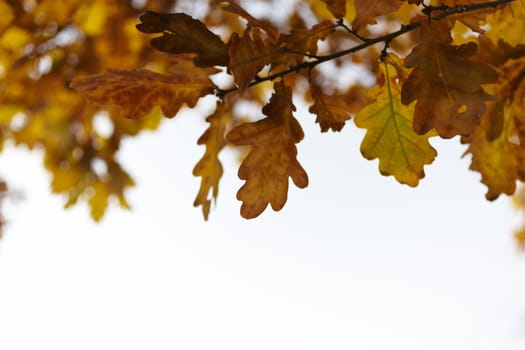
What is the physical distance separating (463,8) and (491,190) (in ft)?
1.47

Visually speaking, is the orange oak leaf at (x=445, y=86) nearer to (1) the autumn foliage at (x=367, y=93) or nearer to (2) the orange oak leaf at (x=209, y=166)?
(1) the autumn foliage at (x=367, y=93)

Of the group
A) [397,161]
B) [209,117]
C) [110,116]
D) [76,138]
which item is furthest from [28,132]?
[397,161]

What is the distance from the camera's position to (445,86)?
3.69 feet

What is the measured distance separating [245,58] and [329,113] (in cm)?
23

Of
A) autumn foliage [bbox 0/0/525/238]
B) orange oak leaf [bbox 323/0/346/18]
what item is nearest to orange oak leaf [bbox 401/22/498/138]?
autumn foliage [bbox 0/0/525/238]

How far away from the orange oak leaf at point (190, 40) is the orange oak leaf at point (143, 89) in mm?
143

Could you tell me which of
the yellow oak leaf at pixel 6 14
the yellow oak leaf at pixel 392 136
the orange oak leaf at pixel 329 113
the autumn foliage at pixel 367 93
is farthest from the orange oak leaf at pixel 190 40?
the yellow oak leaf at pixel 6 14

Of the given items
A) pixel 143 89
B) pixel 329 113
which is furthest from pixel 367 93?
pixel 143 89

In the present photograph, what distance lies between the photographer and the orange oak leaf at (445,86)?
111 centimetres

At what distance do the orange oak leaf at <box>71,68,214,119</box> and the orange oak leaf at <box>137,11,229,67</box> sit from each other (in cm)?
14

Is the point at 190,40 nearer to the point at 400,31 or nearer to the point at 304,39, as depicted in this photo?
the point at 304,39

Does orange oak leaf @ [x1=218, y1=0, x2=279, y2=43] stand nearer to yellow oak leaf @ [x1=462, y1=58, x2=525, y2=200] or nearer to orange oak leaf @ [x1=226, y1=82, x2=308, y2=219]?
orange oak leaf @ [x1=226, y1=82, x2=308, y2=219]

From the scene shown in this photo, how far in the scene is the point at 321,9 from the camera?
3639mm

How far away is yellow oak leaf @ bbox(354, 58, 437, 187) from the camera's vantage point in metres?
1.27
